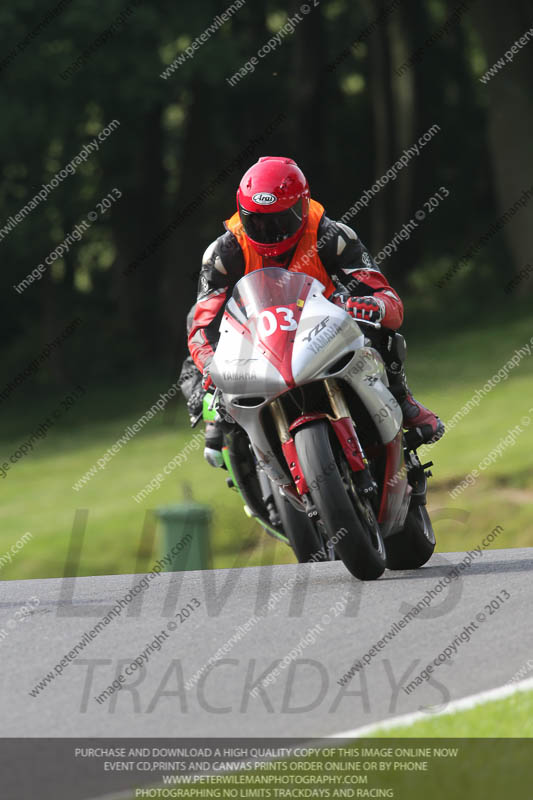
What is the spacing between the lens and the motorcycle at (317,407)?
6453 mm

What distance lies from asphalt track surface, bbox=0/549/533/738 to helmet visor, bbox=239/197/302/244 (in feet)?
5.79

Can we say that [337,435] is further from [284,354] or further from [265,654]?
[265,654]

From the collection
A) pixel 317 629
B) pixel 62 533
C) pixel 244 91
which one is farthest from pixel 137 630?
pixel 244 91

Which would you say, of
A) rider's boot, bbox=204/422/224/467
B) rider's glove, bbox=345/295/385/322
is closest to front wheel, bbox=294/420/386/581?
rider's glove, bbox=345/295/385/322

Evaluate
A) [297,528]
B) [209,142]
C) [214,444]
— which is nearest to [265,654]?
[297,528]

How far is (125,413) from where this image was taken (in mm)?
27844

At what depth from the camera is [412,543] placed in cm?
771

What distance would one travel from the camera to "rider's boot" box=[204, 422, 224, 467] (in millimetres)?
8266

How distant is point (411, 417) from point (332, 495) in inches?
54.1

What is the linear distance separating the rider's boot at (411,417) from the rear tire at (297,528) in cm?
72

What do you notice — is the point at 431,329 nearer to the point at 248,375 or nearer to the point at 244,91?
the point at 244,91

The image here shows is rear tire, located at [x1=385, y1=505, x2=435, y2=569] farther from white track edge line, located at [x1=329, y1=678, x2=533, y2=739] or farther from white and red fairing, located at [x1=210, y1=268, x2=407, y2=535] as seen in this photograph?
white track edge line, located at [x1=329, y1=678, x2=533, y2=739]

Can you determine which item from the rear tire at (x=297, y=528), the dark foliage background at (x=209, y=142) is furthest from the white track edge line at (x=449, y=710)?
the dark foliage background at (x=209, y=142)

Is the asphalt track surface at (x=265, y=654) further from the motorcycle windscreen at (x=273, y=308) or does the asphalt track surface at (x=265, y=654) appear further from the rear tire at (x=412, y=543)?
the motorcycle windscreen at (x=273, y=308)
